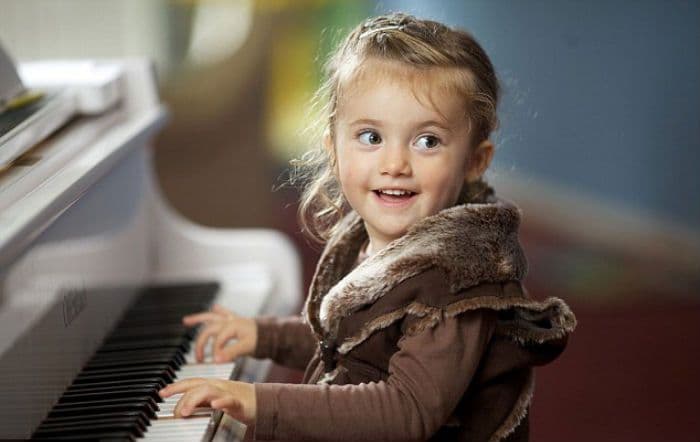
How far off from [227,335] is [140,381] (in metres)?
0.25

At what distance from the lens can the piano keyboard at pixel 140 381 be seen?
1.41m

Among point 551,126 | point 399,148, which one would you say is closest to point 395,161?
point 399,148

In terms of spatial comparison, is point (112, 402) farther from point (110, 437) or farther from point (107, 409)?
point (110, 437)

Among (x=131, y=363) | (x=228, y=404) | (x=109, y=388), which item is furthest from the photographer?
(x=131, y=363)

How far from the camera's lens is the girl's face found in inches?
58.0

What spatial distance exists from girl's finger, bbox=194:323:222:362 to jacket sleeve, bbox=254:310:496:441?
1.35ft

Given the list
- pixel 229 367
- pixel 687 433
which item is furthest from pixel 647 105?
pixel 229 367

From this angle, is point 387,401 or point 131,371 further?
point 131,371

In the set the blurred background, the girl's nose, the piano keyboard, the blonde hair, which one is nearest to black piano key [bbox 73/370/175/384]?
the piano keyboard

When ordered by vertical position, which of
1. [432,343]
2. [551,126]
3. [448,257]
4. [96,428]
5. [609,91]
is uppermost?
[609,91]

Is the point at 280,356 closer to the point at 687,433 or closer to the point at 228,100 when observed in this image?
the point at 687,433

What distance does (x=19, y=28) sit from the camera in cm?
440

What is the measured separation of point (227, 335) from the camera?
1821 millimetres

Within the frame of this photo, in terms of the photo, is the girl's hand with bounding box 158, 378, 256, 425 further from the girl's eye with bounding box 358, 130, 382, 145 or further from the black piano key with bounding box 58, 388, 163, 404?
the girl's eye with bounding box 358, 130, 382, 145
